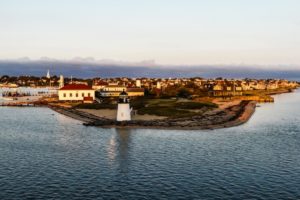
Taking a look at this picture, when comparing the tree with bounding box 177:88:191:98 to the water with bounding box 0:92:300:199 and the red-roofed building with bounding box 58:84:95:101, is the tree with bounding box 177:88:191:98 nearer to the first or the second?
the red-roofed building with bounding box 58:84:95:101

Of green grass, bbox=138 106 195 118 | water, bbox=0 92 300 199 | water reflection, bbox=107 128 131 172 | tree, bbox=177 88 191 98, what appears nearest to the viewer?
water, bbox=0 92 300 199

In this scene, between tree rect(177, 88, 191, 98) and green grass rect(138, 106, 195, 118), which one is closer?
green grass rect(138, 106, 195, 118)

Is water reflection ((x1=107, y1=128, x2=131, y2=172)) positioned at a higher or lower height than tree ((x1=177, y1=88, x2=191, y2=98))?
lower

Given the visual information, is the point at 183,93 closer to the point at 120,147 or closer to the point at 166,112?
the point at 166,112

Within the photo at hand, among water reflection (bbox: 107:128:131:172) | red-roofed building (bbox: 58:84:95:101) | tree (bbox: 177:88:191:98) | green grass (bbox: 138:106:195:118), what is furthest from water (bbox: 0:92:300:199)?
tree (bbox: 177:88:191:98)

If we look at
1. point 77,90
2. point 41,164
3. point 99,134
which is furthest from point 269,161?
point 77,90

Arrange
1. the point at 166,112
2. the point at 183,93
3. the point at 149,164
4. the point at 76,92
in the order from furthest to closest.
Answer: the point at 183,93
the point at 76,92
the point at 166,112
the point at 149,164

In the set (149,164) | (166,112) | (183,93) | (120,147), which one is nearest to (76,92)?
(183,93)
